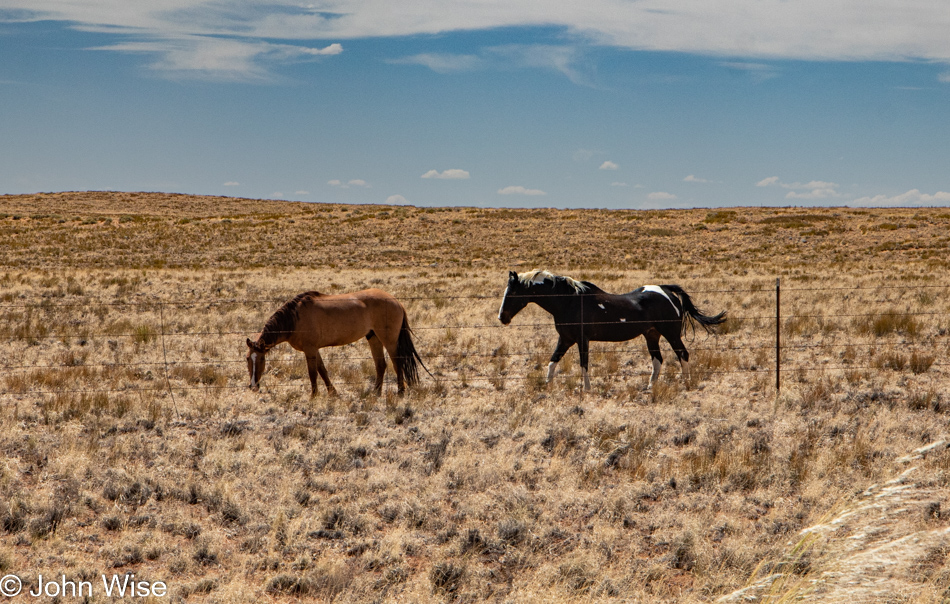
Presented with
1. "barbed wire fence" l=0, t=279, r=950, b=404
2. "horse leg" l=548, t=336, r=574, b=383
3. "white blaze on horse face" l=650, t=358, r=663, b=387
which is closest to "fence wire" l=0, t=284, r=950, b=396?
"barbed wire fence" l=0, t=279, r=950, b=404

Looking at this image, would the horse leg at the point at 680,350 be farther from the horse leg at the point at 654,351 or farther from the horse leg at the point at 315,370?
the horse leg at the point at 315,370

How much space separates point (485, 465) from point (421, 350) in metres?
7.10

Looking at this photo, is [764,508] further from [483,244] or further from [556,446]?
[483,244]

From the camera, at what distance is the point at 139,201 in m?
89.5

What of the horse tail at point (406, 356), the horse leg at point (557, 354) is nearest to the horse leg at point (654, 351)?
the horse leg at point (557, 354)

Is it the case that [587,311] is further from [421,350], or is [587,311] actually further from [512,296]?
[421,350]

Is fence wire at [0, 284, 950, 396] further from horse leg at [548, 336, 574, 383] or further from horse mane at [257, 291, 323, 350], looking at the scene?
horse mane at [257, 291, 323, 350]

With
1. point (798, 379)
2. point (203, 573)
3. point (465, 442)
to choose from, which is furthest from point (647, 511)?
point (798, 379)

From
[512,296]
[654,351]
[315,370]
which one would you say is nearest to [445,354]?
[512,296]

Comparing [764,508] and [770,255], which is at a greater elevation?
[770,255]

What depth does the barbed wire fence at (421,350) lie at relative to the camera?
36.7 feet

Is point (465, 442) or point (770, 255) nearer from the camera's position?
point (465, 442)

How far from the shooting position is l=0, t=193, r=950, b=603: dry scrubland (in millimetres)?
4887

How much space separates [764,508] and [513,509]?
2.13m
